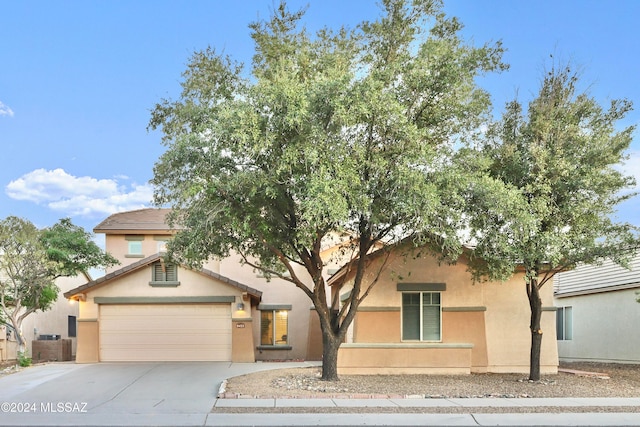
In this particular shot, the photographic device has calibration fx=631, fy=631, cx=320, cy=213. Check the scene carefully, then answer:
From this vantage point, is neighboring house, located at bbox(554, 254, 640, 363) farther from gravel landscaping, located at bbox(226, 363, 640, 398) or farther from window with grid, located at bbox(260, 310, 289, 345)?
window with grid, located at bbox(260, 310, 289, 345)

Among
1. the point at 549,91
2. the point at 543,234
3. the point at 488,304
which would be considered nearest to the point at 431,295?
the point at 488,304

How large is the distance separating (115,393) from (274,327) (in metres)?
13.3

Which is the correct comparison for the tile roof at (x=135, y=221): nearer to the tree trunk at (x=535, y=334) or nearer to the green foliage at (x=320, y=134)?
the green foliage at (x=320, y=134)

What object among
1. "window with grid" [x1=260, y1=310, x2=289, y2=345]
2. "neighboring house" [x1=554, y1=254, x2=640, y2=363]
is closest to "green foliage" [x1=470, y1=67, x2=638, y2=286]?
"neighboring house" [x1=554, y1=254, x2=640, y2=363]

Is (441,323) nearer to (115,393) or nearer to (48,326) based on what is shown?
(115,393)

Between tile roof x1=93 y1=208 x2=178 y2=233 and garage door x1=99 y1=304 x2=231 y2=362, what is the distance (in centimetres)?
517

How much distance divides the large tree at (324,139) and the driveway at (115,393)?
347cm

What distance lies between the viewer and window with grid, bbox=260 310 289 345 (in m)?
27.9

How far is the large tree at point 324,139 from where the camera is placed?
14.1 meters

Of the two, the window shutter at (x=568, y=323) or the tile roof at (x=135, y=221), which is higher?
the tile roof at (x=135, y=221)

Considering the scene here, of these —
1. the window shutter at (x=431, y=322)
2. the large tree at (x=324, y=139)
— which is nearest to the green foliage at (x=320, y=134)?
the large tree at (x=324, y=139)

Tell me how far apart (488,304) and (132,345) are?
13632mm

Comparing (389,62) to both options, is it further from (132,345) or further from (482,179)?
(132,345)

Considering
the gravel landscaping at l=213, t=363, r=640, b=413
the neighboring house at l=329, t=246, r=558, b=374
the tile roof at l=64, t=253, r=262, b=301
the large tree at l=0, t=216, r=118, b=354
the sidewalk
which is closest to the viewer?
the sidewalk
